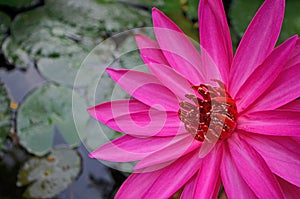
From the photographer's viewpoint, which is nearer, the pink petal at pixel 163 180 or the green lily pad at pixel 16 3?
the pink petal at pixel 163 180

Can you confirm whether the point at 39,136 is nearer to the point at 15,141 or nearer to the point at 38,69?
the point at 15,141

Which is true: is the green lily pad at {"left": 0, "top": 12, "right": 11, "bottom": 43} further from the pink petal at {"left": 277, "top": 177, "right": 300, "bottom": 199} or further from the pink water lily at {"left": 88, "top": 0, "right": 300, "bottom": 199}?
the pink petal at {"left": 277, "top": 177, "right": 300, "bottom": 199}

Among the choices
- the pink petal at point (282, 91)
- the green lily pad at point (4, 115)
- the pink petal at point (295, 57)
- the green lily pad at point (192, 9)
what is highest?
the pink petal at point (295, 57)

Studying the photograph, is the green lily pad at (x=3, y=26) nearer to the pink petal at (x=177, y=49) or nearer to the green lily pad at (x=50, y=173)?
the green lily pad at (x=50, y=173)

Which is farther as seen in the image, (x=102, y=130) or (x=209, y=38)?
(x=102, y=130)

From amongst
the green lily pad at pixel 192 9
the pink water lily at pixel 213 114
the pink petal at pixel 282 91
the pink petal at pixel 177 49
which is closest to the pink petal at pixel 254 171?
the pink water lily at pixel 213 114

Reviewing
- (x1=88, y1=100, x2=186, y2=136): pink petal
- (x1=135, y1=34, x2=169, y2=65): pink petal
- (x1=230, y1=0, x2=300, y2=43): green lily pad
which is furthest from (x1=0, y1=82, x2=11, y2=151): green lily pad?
(x1=230, y1=0, x2=300, y2=43): green lily pad

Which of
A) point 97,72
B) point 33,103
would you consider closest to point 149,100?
point 97,72
